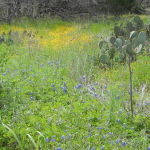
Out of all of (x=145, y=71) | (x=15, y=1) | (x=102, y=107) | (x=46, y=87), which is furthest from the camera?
(x=15, y=1)

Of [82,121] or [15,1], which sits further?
[15,1]

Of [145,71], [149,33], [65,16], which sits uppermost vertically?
[65,16]

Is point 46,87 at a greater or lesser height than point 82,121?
greater

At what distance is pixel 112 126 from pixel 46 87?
1352 mm

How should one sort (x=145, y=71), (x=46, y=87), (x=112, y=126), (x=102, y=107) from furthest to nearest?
(x=145, y=71) < (x=46, y=87) < (x=102, y=107) < (x=112, y=126)

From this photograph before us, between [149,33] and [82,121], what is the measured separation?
16.4 ft

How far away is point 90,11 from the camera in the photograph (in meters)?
13.2

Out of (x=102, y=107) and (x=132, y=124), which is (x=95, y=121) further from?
(x=132, y=124)

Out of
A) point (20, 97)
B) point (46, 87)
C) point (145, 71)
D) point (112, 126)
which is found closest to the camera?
point (112, 126)

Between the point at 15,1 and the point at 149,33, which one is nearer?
the point at 149,33

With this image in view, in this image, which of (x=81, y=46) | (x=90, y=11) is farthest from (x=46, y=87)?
(x=90, y=11)

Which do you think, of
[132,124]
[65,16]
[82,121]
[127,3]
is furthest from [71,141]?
[127,3]

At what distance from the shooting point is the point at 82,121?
7.60ft

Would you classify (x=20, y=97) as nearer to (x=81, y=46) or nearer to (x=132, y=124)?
(x=132, y=124)
